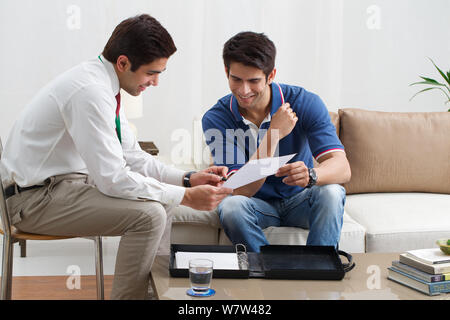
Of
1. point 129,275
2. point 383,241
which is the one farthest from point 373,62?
point 129,275

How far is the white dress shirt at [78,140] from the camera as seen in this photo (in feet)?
5.40

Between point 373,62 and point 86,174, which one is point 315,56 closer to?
point 373,62

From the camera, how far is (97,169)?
64.6 inches

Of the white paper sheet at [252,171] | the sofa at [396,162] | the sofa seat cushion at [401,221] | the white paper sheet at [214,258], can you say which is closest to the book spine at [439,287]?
the white paper sheet at [214,258]

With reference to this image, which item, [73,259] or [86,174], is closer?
[86,174]

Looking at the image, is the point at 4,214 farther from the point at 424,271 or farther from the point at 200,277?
the point at 424,271

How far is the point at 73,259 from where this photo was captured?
2.89m

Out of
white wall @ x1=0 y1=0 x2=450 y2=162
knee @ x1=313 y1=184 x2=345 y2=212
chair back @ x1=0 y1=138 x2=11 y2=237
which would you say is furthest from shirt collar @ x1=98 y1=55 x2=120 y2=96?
white wall @ x1=0 y1=0 x2=450 y2=162

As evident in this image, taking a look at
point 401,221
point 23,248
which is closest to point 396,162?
point 401,221

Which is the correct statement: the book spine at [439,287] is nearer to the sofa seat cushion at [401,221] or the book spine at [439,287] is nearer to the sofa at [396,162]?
the sofa seat cushion at [401,221]

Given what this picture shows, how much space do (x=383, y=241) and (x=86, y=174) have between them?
3.88ft

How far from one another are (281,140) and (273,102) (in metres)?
0.16

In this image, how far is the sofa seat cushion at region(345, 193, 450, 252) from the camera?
7.24 feet

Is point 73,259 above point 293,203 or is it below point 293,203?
below
